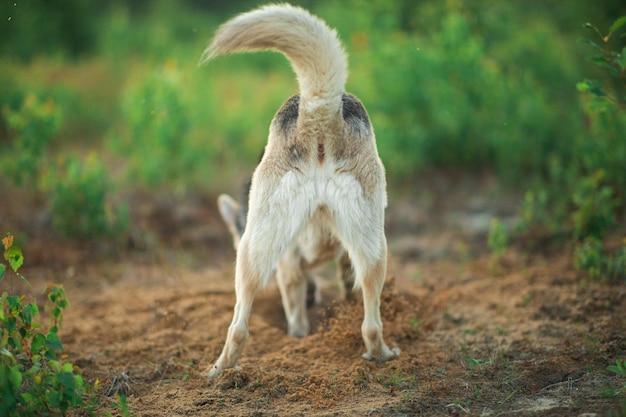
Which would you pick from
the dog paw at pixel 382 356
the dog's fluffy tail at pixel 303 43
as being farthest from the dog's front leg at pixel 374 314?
the dog's fluffy tail at pixel 303 43

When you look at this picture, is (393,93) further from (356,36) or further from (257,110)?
(257,110)

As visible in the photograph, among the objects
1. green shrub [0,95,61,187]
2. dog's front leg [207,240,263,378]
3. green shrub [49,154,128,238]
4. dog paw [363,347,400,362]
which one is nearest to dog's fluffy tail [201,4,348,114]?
dog's front leg [207,240,263,378]

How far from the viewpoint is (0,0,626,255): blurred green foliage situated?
7.34 meters

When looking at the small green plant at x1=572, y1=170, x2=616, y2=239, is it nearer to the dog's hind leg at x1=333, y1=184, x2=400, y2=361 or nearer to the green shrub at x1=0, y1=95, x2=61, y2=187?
the dog's hind leg at x1=333, y1=184, x2=400, y2=361

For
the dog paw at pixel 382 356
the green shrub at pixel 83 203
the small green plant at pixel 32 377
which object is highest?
the green shrub at pixel 83 203

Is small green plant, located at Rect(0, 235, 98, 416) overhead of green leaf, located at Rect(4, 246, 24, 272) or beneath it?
beneath

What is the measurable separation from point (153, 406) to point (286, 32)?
93.9 inches

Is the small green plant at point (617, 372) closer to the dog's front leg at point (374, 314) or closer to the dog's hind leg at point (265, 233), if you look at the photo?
the dog's front leg at point (374, 314)

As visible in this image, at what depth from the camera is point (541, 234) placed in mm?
6863

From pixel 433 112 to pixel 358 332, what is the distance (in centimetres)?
471

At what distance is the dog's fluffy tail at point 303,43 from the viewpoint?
371 centimetres

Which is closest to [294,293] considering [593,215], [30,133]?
[593,215]

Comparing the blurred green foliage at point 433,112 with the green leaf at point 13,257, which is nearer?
the green leaf at point 13,257

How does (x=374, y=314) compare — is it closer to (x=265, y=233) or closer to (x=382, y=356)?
(x=382, y=356)
